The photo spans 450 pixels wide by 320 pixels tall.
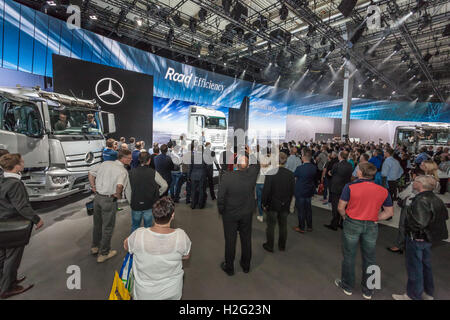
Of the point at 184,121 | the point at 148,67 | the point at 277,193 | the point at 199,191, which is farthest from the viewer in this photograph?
the point at 184,121

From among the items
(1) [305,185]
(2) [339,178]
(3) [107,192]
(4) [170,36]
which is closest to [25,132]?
(3) [107,192]

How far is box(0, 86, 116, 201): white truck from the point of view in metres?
4.19

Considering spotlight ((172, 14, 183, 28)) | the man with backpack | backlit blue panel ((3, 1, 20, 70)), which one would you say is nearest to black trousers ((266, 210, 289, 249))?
the man with backpack

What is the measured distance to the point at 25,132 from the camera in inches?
168

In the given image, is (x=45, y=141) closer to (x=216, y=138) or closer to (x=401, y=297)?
(x=401, y=297)

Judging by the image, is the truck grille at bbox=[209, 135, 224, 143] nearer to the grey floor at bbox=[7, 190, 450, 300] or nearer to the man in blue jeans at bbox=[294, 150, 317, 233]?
the grey floor at bbox=[7, 190, 450, 300]

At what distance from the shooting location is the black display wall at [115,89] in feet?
25.9

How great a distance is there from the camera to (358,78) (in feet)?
52.2

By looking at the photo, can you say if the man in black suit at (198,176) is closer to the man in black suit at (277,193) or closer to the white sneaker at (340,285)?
the man in black suit at (277,193)

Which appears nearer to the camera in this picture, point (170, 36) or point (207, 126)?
point (170, 36)

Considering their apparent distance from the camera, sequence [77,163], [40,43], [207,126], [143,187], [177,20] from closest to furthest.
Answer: [143,187] → [77,163] → [40,43] → [177,20] → [207,126]

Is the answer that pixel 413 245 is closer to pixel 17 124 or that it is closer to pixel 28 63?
pixel 17 124

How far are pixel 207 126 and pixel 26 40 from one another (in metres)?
7.63

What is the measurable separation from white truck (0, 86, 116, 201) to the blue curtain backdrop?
4.74 meters
